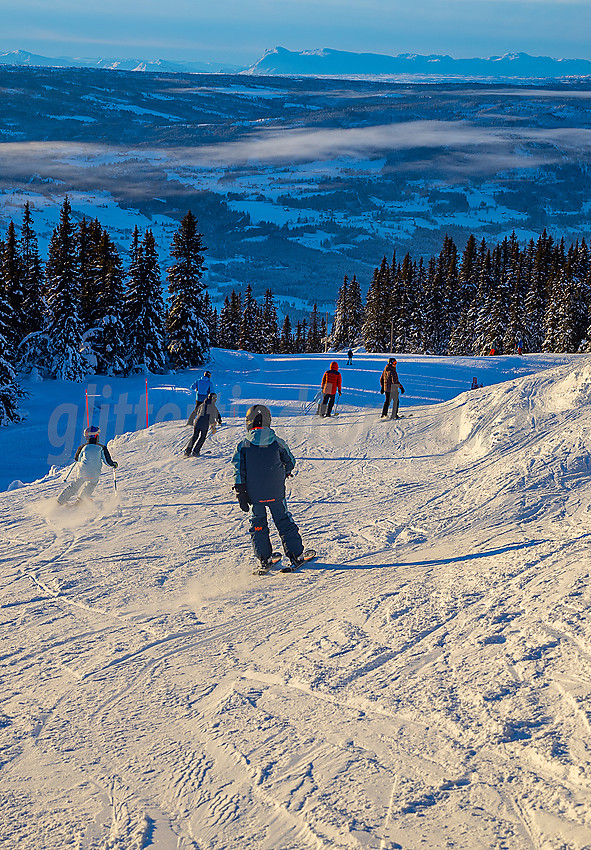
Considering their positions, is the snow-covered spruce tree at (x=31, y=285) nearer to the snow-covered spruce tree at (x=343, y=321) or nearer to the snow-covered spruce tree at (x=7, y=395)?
the snow-covered spruce tree at (x=7, y=395)

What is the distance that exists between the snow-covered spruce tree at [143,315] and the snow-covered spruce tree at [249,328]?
123 feet

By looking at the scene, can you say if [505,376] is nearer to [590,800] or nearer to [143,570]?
[143,570]

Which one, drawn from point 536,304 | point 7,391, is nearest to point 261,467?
point 7,391

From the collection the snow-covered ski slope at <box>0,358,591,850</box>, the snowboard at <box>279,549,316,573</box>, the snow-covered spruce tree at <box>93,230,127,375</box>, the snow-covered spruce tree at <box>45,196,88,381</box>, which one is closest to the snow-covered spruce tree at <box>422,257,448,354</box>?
the snow-covered spruce tree at <box>93,230,127,375</box>

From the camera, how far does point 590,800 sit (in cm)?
345

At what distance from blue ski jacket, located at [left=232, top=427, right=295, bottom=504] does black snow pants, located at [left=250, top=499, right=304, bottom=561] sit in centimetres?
14

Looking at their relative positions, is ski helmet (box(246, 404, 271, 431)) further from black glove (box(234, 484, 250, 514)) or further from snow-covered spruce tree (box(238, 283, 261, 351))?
snow-covered spruce tree (box(238, 283, 261, 351))

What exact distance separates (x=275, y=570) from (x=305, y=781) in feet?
12.4

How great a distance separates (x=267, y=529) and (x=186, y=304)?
36.1 metres

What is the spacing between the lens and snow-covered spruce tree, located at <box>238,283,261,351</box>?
7756 cm

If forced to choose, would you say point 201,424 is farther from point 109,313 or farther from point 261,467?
point 109,313

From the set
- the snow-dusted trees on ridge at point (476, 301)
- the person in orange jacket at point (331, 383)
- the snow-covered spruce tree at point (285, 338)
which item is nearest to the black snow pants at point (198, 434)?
the person in orange jacket at point (331, 383)

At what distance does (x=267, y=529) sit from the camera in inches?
286

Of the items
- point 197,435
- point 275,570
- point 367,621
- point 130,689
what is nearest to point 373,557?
point 275,570
